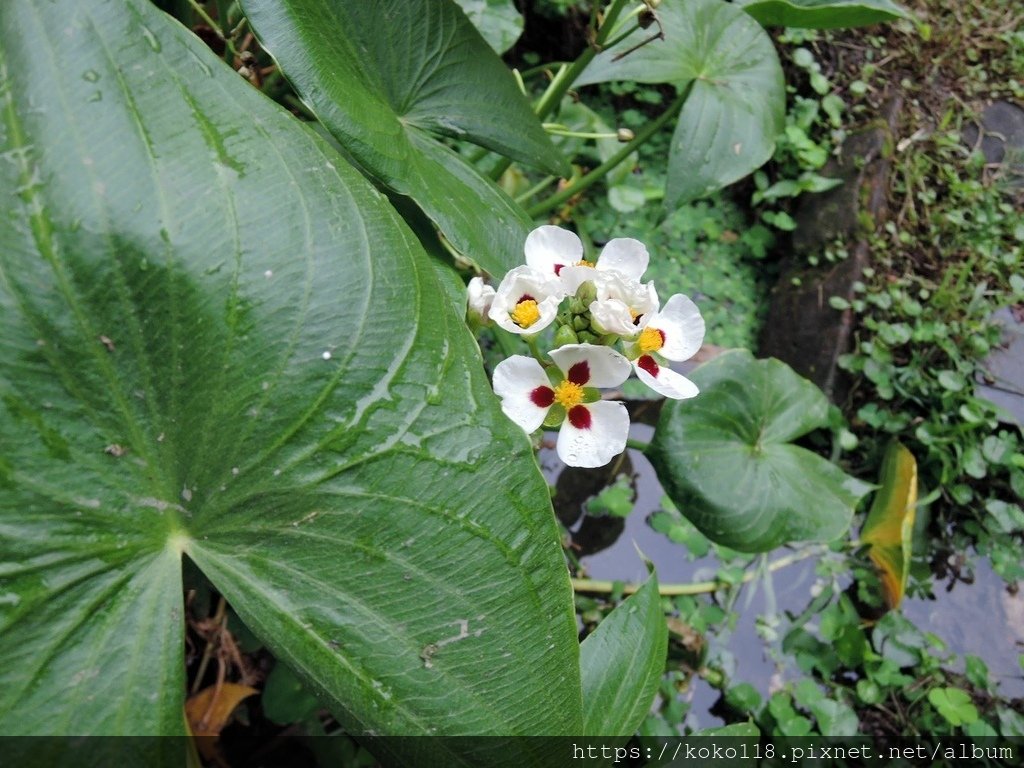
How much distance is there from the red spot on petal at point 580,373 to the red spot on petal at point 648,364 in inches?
2.4

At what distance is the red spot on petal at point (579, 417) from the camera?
0.61 m

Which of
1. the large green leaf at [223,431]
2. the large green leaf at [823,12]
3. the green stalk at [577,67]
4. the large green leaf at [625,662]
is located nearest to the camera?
the large green leaf at [223,431]

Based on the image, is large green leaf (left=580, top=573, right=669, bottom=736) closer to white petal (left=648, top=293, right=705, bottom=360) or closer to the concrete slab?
white petal (left=648, top=293, right=705, bottom=360)

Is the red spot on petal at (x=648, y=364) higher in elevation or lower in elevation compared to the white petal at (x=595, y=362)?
lower

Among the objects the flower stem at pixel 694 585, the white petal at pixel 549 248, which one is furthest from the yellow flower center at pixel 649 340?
the flower stem at pixel 694 585

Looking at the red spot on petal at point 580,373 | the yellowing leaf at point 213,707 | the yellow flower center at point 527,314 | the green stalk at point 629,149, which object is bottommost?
the yellowing leaf at point 213,707

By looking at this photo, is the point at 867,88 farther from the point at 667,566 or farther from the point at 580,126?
the point at 667,566

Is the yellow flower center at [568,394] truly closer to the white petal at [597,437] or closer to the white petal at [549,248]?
the white petal at [597,437]

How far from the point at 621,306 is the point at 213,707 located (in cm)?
86

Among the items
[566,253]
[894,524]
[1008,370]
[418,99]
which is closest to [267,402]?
[566,253]

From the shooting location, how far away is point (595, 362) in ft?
1.94

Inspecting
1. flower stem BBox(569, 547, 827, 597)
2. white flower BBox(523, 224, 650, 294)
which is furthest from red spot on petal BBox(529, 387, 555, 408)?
flower stem BBox(569, 547, 827, 597)

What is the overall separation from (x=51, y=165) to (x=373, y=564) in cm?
34

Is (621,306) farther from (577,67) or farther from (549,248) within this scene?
(577,67)
